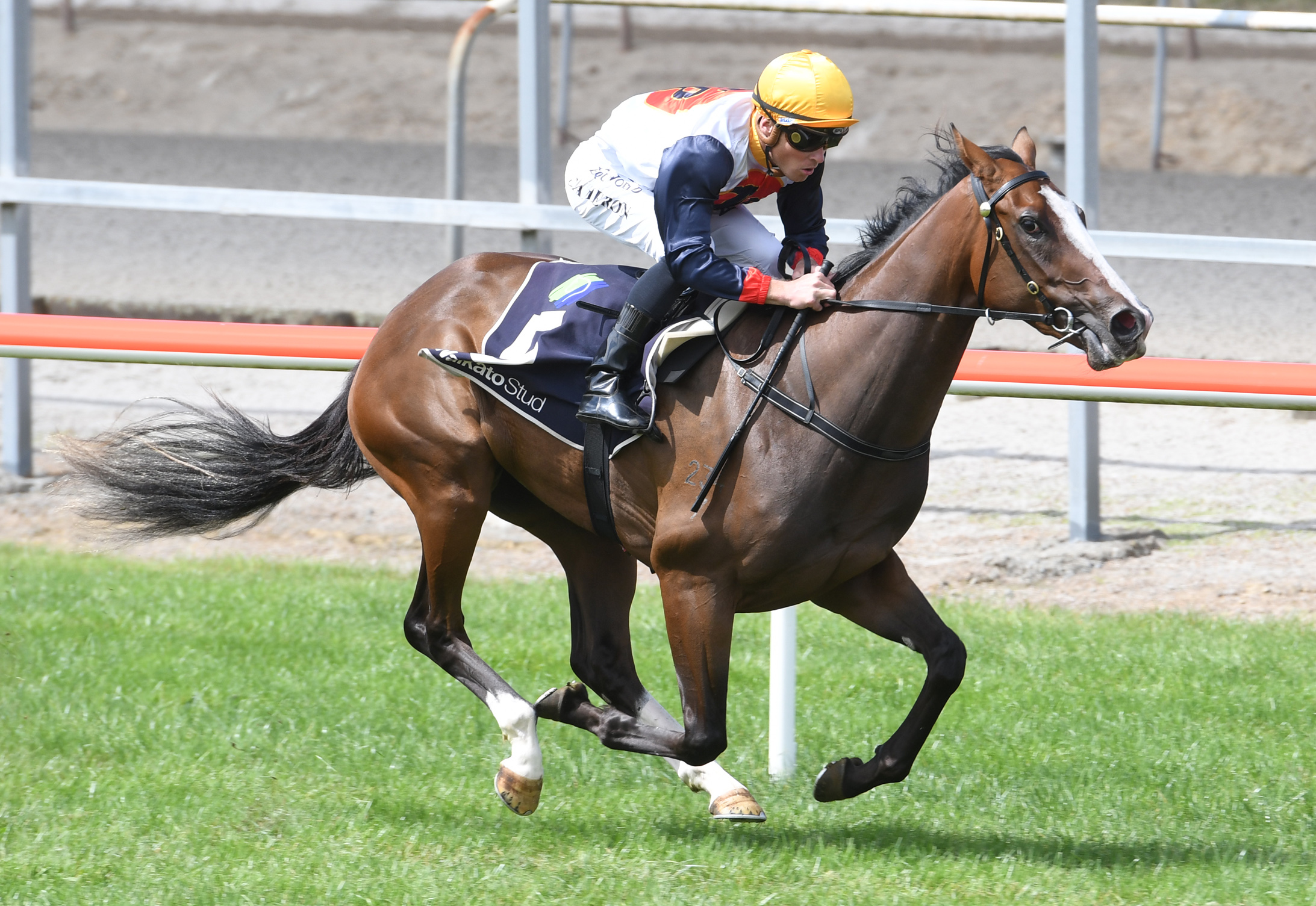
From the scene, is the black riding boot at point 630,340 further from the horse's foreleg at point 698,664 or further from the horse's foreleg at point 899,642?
the horse's foreleg at point 899,642

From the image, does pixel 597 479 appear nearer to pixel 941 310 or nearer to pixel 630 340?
pixel 630 340

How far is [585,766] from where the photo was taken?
4.79 metres

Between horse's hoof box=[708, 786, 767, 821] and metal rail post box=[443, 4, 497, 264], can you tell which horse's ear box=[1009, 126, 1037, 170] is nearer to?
horse's hoof box=[708, 786, 767, 821]

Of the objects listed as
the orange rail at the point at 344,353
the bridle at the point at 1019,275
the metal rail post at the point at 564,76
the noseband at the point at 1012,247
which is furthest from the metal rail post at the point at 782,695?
the metal rail post at the point at 564,76

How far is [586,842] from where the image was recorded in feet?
13.7

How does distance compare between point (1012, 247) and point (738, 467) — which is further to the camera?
point (738, 467)

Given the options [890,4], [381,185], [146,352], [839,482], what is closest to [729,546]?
[839,482]

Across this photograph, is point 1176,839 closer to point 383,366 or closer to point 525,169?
point 383,366

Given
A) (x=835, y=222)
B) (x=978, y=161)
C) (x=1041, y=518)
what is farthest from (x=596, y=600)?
(x=1041, y=518)

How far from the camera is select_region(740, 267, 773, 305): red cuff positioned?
3.86m

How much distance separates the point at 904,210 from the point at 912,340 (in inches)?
14.8

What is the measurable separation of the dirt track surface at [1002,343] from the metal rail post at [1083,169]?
0.16m

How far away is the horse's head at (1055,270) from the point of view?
11.5 feet

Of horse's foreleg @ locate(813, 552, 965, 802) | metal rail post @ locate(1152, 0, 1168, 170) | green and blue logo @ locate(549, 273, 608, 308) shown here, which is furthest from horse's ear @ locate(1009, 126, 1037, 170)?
metal rail post @ locate(1152, 0, 1168, 170)
